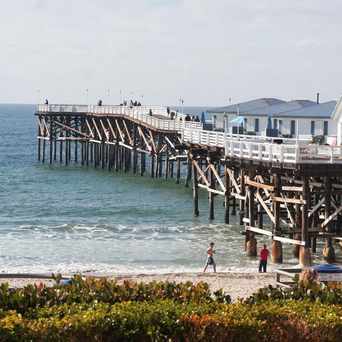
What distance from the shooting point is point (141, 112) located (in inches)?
2532

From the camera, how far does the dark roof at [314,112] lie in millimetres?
41641

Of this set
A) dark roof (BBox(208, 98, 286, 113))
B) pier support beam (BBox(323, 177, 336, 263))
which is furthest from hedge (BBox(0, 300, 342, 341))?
dark roof (BBox(208, 98, 286, 113))

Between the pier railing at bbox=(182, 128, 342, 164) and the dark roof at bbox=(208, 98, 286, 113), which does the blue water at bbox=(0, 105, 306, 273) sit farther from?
the dark roof at bbox=(208, 98, 286, 113)

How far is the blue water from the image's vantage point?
30375 millimetres

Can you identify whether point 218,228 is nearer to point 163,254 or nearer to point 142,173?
point 163,254

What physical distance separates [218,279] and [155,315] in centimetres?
1194

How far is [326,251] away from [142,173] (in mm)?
33924

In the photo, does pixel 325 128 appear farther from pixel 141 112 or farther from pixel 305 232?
pixel 141 112

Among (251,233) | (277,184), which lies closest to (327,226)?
(277,184)

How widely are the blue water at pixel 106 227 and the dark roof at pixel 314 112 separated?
598 centimetres

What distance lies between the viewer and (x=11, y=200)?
51.3 meters

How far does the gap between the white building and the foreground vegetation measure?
23.4 metres

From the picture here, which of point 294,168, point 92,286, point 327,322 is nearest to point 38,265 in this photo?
point 294,168

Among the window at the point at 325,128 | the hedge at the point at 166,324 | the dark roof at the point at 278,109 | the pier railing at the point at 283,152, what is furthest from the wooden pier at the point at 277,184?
the hedge at the point at 166,324
